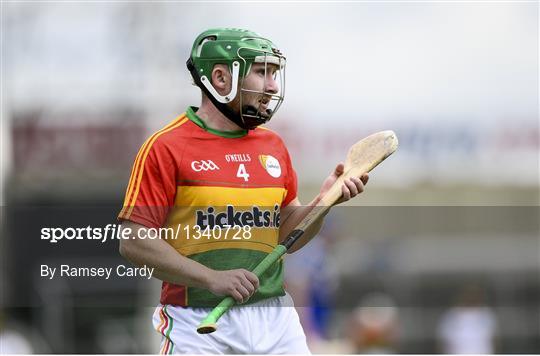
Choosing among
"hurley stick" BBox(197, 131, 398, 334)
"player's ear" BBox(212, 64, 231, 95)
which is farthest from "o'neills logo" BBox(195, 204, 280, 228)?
"player's ear" BBox(212, 64, 231, 95)

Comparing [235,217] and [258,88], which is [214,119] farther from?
[235,217]

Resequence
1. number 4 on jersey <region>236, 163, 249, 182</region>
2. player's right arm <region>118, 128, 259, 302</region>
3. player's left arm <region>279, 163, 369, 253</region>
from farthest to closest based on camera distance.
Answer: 1. player's left arm <region>279, 163, 369, 253</region>
2. number 4 on jersey <region>236, 163, 249, 182</region>
3. player's right arm <region>118, 128, 259, 302</region>

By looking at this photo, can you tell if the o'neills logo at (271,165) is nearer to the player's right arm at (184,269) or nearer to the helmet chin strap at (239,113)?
the helmet chin strap at (239,113)

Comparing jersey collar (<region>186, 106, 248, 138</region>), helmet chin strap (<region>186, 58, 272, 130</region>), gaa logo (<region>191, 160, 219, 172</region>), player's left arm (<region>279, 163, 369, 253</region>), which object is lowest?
player's left arm (<region>279, 163, 369, 253</region>)

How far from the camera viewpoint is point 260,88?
4.56 m

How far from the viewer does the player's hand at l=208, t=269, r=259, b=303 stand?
4.41 meters

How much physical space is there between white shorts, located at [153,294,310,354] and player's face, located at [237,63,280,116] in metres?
0.75

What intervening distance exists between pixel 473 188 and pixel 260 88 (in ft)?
56.9

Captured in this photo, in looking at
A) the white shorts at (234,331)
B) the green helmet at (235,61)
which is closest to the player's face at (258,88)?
the green helmet at (235,61)

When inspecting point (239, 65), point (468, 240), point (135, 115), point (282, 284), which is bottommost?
point (468, 240)

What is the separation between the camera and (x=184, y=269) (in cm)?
441

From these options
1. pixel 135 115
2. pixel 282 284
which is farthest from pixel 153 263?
pixel 135 115

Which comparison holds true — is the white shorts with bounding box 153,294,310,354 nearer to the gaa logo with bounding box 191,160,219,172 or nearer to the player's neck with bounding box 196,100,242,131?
the gaa logo with bounding box 191,160,219,172

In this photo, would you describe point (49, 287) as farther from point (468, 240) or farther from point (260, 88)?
point (468, 240)
